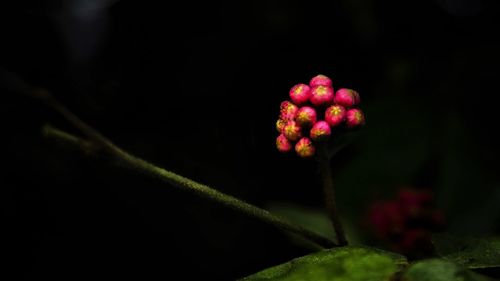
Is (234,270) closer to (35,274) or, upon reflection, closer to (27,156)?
(35,274)

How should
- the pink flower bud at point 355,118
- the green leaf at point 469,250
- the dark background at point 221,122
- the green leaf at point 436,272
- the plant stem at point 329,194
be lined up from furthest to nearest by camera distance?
1. the dark background at point 221,122
2. the pink flower bud at point 355,118
3. the plant stem at point 329,194
4. the green leaf at point 469,250
5. the green leaf at point 436,272

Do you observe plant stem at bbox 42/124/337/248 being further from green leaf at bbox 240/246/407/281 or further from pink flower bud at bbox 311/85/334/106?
pink flower bud at bbox 311/85/334/106

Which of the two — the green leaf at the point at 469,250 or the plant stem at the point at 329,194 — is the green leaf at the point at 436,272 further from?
the plant stem at the point at 329,194

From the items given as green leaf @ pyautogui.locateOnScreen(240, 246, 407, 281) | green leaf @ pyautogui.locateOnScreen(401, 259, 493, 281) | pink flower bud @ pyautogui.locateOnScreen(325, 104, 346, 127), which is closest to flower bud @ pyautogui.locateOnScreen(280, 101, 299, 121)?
pink flower bud @ pyautogui.locateOnScreen(325, 104, 346, 127)

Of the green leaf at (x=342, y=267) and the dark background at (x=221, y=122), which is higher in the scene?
the dark background at (x=221, y=122)

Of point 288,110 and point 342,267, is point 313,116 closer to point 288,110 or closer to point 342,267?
point 288,110

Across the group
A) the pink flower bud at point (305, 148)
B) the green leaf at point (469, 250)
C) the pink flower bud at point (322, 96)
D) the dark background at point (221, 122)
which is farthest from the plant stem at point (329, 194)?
the dark background at point (221, 122)
